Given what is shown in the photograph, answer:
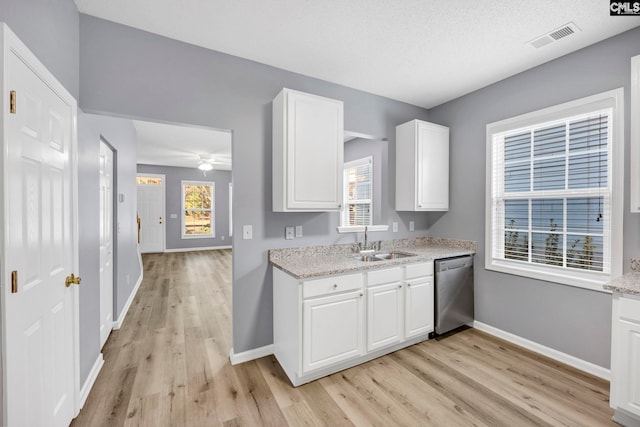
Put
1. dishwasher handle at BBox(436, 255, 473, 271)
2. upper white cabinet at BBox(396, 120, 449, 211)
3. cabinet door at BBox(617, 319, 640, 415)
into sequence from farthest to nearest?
1. upper white cabinet at BBox(396, 120, 449, 211)
2. dishwasher handle at BBox(436, 255, 473, 271)
3. cabinet door at BBox(617, 319, 640, 415)

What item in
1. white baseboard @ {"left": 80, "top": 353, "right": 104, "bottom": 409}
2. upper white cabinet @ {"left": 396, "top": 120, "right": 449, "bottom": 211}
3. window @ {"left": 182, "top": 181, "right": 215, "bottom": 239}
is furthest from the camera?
window @ {"left": 182, "top": 181, "right": 215, "bottom": 239}

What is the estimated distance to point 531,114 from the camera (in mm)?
2709

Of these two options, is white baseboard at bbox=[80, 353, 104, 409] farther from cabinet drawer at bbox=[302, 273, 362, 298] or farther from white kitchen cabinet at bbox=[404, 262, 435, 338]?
white kitchen cabinet at bbox=[404, 262, 435, 338]

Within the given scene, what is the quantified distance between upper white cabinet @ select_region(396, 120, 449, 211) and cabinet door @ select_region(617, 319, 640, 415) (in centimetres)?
187

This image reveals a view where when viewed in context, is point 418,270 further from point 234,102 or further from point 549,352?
point 234,102

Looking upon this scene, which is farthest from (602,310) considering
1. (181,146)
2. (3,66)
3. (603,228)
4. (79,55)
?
(181,146)

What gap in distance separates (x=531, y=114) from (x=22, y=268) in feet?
12.6

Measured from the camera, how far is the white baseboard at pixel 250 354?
98.3 inches

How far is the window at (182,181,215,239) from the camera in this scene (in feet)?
29.2

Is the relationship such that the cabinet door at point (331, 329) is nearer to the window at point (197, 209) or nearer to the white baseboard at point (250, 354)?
the white baseboard at point (250, 354)

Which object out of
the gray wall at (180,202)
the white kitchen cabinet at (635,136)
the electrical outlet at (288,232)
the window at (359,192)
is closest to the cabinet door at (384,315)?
the electrical outlet at (288,232)

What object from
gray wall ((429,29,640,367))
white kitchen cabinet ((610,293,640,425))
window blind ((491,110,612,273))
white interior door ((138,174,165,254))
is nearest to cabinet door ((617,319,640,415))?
white kitchen cabinet ((610,293,640,425))

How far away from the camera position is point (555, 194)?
8.58 feet

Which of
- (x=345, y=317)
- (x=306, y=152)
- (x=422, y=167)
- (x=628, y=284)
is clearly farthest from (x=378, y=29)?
(x=628, y=284)
